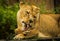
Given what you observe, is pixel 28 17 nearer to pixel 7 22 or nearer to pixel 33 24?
→ pixel 33 24

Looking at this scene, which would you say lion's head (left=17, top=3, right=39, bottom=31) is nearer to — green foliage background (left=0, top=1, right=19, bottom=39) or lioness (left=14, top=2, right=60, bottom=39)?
lioness (left=14, top=2, right=60, bottom=39)

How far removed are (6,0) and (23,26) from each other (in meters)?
0.70

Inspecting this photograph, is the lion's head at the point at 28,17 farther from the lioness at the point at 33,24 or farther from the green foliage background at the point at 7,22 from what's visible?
the green foliage background at the point at 7,22

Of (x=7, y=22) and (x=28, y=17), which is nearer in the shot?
(x=28, y=17)

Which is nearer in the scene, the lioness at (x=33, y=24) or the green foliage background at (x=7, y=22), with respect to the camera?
the lioness at (x=33, y=24)

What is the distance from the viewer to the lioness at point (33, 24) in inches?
124

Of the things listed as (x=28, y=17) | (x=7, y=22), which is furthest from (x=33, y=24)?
(x=7, y=22)

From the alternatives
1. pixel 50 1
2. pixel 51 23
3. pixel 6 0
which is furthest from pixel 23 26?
pixel 50 1

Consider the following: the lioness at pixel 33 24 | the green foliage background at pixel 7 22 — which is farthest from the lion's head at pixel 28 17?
the green foliage background at pixel 7 22

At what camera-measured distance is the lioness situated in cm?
314

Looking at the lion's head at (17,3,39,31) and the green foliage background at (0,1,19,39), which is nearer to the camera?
the lion's head at (17,3,39,31)

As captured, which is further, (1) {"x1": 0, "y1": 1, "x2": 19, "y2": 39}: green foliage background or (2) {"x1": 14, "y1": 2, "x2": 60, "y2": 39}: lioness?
(1) {"x1": 0, "y1": 1, "x2": 19, "y2": 39}: green foliage background

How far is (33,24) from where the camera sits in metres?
3.16

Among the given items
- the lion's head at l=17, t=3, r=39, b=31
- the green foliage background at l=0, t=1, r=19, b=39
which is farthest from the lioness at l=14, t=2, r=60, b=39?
the green foliage background at l=0, t=1, r=19, b=39
